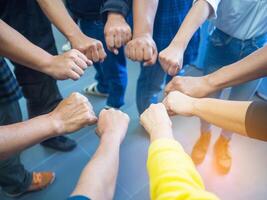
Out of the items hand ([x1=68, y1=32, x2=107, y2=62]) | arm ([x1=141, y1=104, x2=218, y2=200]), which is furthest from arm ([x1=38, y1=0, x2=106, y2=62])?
arm ([x1=141, y1=104, x2=218, y2=200])

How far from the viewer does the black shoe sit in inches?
56.1

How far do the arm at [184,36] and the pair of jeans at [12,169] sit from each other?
55cm

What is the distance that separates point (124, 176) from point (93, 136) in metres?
0.30

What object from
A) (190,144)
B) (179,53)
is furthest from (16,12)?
(190,144)

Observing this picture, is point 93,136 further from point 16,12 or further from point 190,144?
point 16,12

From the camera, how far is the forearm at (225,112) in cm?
70

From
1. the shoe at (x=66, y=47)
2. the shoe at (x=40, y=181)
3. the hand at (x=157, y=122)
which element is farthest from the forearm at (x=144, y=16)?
the shoe at (x=66, y=47)

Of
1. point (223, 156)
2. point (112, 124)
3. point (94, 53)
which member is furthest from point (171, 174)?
point (223, 156)

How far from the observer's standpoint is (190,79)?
2.93ft

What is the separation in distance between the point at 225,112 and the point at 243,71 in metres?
0.17

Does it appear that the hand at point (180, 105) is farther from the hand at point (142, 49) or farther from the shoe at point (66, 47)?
the shoe at point (66, 47)

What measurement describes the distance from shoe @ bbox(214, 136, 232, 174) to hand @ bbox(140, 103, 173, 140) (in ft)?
2.20

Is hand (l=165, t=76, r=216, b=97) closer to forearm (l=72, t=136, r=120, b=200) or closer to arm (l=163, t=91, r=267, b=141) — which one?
arm (l=163, t=91, r=267, b=141)

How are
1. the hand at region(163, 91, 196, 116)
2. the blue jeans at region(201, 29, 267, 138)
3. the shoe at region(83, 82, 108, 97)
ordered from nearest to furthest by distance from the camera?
the hand at region(163, 91, 196, 116)
the blue jeans at region(201, 29, 267, 138)
the shoe at region(83, 82, 108, 97)
